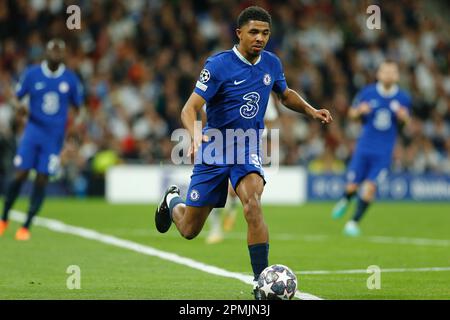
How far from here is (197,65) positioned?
1023 inches

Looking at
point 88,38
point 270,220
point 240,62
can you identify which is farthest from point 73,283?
point 88,38

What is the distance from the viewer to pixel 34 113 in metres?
13.8

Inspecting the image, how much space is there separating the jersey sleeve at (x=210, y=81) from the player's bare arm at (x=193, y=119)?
0.05m

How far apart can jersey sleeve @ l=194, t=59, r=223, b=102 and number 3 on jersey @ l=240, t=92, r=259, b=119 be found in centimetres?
27

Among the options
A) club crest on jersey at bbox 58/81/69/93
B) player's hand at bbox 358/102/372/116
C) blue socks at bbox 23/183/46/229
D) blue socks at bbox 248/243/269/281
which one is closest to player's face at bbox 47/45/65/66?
club crest on jersey at bbox 58/81/69/93

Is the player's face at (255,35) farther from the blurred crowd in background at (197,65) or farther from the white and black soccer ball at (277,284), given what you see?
the blurred crowd in background at (197,65)

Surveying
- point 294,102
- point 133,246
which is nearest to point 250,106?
point 294,102

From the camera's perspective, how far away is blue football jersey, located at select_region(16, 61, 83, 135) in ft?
44.6

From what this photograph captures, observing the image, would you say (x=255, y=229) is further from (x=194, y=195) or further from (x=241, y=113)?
(x=241, y=113)

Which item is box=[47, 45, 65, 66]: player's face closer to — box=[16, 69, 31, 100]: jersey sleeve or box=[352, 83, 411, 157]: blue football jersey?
box=[16, 69, 31, 100]: jersey sleeve

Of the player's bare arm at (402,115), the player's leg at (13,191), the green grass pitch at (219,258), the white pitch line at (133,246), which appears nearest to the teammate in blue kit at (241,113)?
the green grass pitch at (219,258)

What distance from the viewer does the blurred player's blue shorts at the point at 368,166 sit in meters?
16.0

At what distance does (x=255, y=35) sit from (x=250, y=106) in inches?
24.6

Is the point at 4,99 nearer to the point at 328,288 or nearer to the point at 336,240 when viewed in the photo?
the point at 336,240
